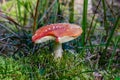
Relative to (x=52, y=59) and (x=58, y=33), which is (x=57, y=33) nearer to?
(x=58, y=33)

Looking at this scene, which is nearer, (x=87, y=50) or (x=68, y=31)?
(x=68, y=31)

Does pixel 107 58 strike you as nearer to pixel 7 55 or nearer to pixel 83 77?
pixel 83 77

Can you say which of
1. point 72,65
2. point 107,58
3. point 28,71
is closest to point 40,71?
point 28,71

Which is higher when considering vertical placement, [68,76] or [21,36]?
[21,36]

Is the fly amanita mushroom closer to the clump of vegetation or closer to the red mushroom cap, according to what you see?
the red mushroom cap

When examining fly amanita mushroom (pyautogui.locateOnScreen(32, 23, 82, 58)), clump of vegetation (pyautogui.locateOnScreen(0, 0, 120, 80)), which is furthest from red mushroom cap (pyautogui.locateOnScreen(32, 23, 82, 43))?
clump of vegetation (pyautogui.locateOnScreen(0, 0, 120, 80))

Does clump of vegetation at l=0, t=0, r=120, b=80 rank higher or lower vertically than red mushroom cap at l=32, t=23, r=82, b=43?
lower

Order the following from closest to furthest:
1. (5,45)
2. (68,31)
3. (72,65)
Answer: (68,31)
(72,65)
(5,45)

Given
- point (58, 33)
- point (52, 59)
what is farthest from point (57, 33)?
point (52, 59)
